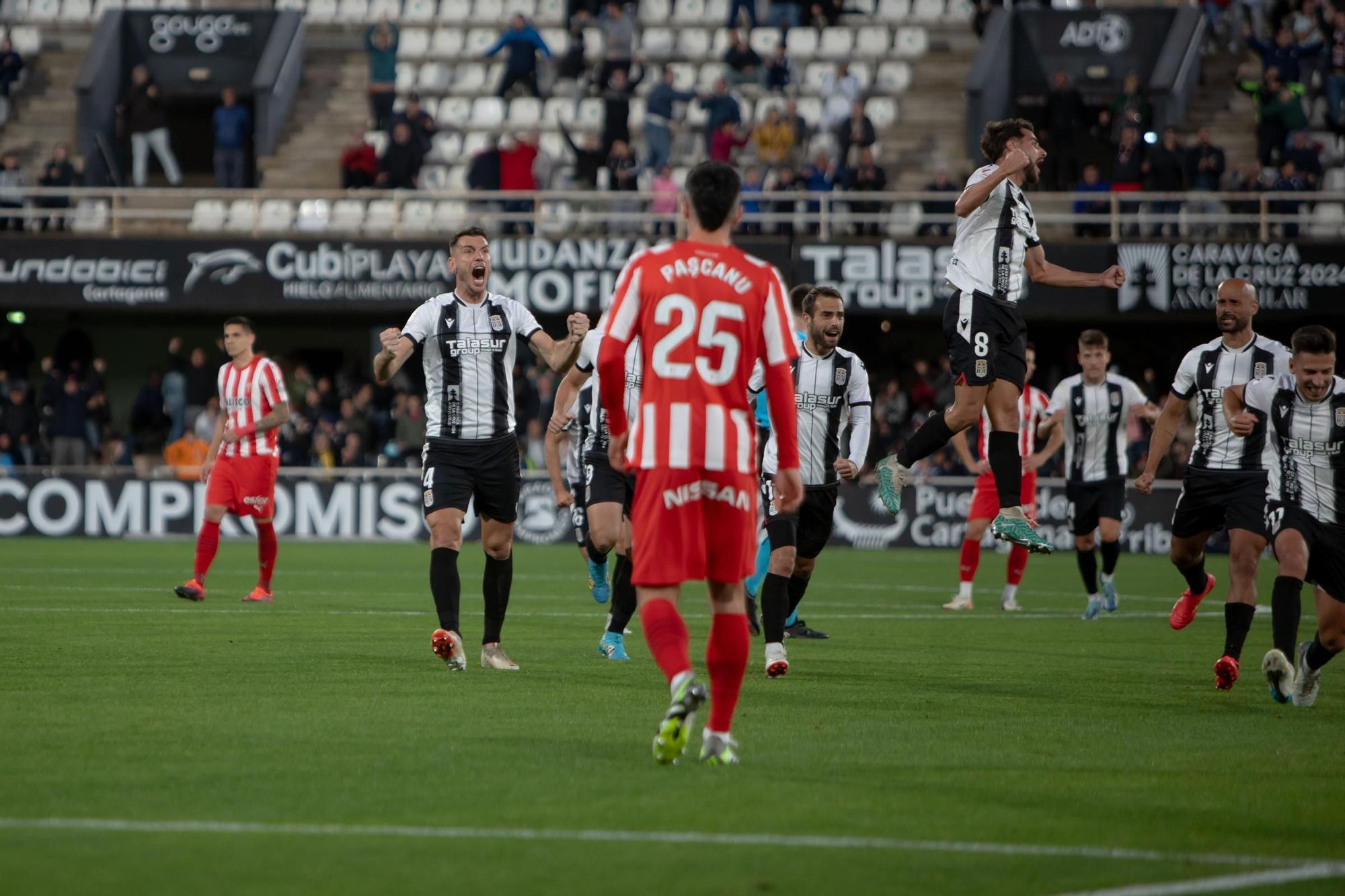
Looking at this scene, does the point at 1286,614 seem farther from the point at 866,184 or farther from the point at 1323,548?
the point at 866,184

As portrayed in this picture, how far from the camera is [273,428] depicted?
14.8m

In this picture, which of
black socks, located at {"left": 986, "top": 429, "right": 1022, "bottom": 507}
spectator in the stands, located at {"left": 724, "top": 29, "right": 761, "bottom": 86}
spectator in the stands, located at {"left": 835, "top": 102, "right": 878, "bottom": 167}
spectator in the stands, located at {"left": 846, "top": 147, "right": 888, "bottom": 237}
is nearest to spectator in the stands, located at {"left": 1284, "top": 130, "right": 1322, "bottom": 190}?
spectator in the stands, located at {"left": 846, "top": 147, "right": 888, "bottom": 237}

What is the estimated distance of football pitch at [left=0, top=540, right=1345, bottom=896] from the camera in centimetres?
479

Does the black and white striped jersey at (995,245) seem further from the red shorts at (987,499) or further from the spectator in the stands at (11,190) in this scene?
the spectator in the stands at (11,190)

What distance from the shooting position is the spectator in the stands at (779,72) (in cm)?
2958

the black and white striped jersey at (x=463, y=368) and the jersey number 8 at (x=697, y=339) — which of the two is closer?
the jersey number 8 at (x=697, y=339)

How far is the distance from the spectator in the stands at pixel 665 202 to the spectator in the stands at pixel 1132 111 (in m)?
6.82

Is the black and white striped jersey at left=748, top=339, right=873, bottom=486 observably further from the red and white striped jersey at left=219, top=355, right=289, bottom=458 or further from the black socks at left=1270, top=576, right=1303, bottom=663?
the red and white striped jersey at left=219, top=355, right=289, bottom=458

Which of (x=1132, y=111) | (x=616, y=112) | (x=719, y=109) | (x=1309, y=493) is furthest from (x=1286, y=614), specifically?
(x=616, y=112)

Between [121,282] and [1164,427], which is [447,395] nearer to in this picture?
[1164,427]

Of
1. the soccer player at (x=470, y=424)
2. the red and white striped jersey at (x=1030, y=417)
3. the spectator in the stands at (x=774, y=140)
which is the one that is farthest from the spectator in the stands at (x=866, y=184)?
the soccer player at (x=470, y=424)

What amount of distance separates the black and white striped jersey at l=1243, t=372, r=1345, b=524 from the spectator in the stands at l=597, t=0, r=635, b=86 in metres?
21.6

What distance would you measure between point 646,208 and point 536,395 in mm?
3435

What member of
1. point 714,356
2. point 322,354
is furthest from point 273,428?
point 322,354
